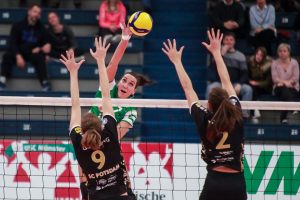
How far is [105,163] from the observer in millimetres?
7219

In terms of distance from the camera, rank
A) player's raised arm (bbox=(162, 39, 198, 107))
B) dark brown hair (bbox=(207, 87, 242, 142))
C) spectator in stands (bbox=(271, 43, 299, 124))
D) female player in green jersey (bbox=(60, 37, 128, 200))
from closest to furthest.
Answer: female player in green jersey (bbox=(60, 37, 128, 200)) < dark brown hair (bbox=(207, 87, 242, 142)) < player's raised arm (bbox=(162, 39, 198, 107)) < spectator in stands (bbox=(271, 43, 299, 124))

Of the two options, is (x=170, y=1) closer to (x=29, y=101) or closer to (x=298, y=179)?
(x=298, y=179)

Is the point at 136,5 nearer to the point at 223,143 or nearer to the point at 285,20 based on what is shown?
the point at 285,20

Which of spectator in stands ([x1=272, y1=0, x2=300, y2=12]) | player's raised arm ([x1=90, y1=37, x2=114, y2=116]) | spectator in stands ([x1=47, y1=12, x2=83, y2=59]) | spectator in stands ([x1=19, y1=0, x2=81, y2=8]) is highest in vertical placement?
spectator in stands ([x1=19, y1=0, x2=81, y2=8])

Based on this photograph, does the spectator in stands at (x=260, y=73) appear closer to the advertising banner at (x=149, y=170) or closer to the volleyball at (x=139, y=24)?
the advertising banner at (x=149, y=170)

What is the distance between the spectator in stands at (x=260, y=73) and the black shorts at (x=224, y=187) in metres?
6.62

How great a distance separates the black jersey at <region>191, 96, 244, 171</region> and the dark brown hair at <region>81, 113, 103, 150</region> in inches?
38.9

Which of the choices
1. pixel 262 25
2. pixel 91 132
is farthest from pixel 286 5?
pixel 91 132

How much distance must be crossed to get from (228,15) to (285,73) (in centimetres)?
178

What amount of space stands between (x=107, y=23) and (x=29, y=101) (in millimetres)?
5994

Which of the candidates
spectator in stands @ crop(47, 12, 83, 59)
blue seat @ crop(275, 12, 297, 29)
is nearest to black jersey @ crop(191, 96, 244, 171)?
spectator in stands @ crop(47, 12, 83, 59)

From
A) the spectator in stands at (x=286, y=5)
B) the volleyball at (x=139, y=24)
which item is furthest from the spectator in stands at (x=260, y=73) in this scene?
the volleyball at (x=139, y=24)

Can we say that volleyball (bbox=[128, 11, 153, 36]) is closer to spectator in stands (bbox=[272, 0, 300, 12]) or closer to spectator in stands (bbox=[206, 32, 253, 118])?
spectator in stands (bbox=[206, 32, 253, 118])

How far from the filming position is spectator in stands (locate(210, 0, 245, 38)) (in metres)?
14.9
